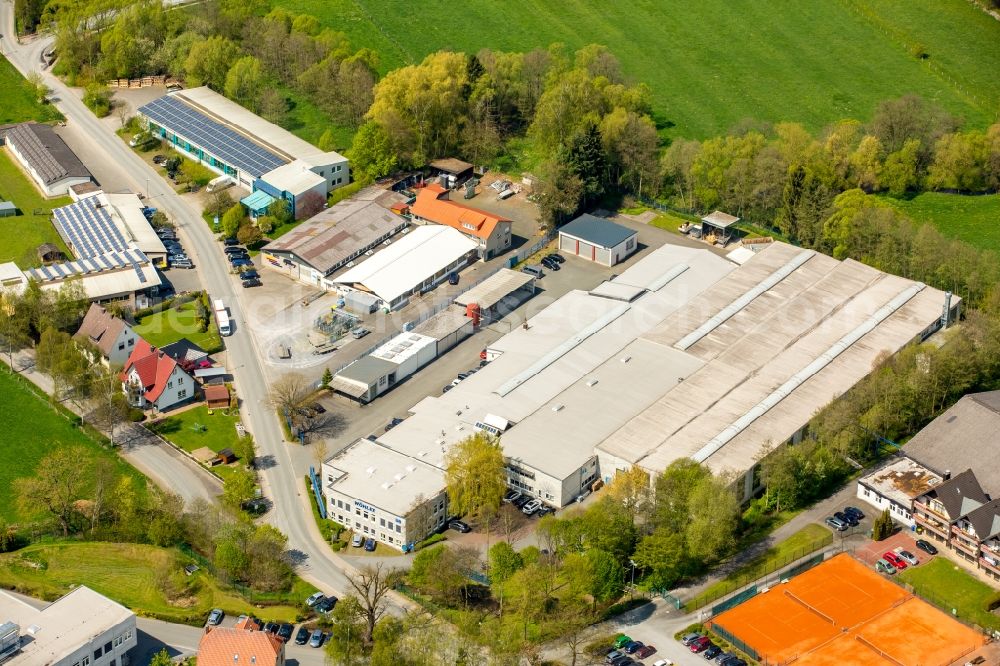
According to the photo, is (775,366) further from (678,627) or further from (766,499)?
(678,627)

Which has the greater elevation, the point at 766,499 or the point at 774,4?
the point at 774,4

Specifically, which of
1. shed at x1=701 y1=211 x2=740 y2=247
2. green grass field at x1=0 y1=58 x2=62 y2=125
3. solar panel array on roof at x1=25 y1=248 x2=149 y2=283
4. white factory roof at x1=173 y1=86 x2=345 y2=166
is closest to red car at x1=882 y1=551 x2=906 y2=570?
shed at x1=701 y1=211 x2=740 y2=247

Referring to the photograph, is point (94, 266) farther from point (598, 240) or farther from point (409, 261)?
point (598, 240)

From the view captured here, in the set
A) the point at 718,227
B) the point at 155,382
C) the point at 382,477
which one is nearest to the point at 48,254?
the point at 155,382

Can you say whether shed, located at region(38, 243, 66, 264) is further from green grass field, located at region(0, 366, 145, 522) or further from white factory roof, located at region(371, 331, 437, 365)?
white factory roof, located at region(371, 331, 437, 365)

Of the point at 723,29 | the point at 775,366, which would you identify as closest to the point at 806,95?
the point at 723,29

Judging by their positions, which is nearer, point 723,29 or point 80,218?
point 80,218
